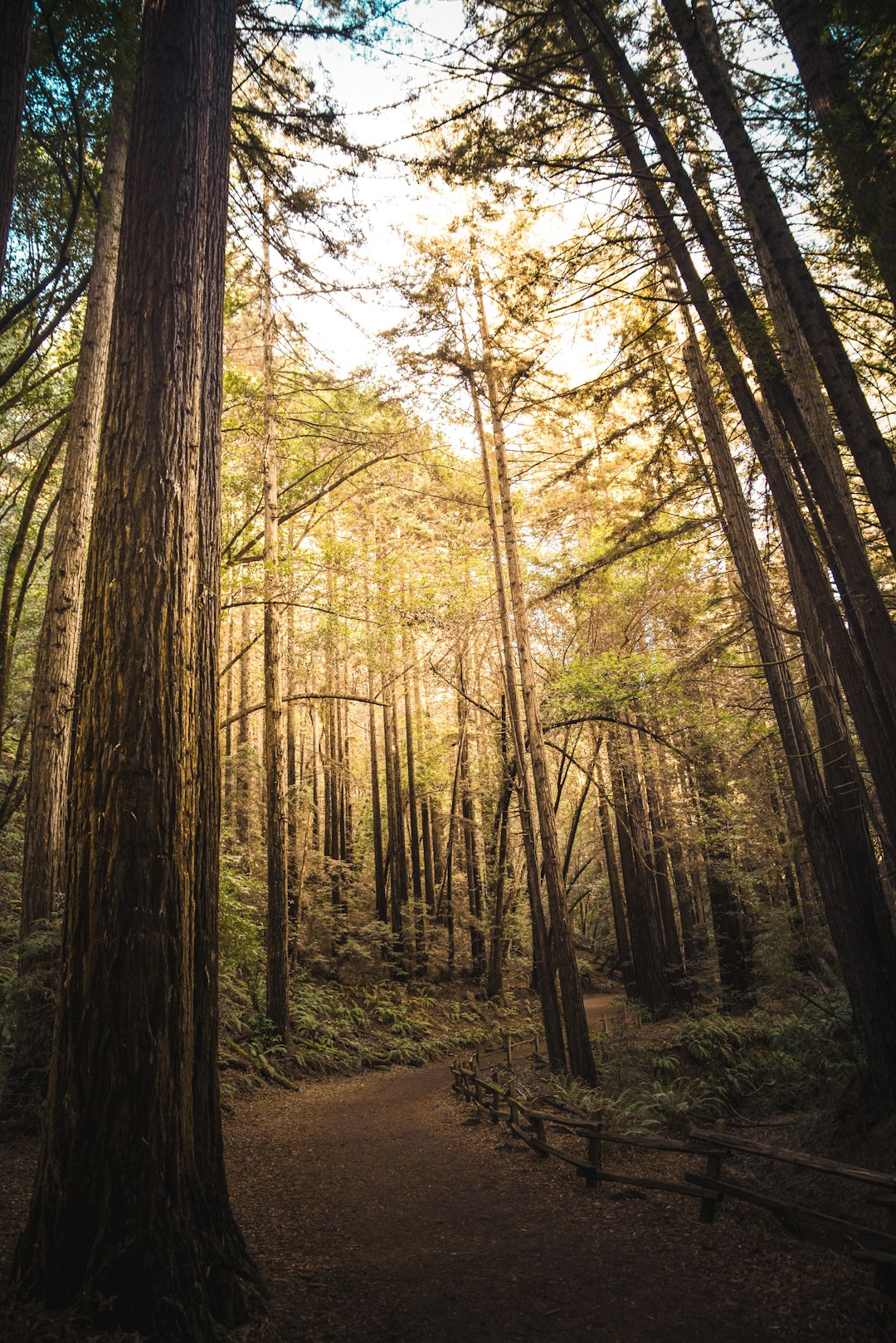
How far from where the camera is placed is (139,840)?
316cm

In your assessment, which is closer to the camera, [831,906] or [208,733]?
[208,733]

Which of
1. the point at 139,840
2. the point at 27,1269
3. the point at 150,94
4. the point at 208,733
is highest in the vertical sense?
the point at 150,94

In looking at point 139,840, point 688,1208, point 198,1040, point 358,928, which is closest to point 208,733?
point 139,840

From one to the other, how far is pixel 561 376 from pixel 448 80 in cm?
561

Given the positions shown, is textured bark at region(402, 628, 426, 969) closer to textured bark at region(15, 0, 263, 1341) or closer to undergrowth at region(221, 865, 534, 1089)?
undergrowth at region(221, 865, 534, 1089)

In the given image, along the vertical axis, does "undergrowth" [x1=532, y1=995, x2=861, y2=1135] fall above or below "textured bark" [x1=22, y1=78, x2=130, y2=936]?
below

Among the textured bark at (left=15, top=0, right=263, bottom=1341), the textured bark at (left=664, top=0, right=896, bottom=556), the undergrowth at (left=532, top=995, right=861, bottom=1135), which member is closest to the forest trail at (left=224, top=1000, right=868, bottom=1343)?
the textured bark at (left=15, top=0, right=263, bottom=1341)

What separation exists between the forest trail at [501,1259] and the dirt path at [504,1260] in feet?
0.05

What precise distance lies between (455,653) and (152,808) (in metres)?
12.5

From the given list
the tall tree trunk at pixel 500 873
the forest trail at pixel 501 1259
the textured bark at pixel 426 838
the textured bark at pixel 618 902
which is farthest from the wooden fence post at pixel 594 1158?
the textured bark at pixel 426 838

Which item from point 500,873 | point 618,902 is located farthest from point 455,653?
point 618,902

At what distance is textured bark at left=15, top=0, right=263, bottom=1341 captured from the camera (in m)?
2.85

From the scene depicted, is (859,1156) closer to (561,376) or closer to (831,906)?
(831,906)

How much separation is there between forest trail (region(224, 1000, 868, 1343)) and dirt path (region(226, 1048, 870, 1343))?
0.01 m
